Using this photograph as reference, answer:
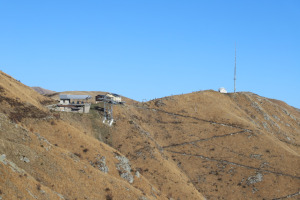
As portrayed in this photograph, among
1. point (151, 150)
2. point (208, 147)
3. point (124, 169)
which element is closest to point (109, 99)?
point (151, 150)

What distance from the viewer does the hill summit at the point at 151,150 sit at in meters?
64.2

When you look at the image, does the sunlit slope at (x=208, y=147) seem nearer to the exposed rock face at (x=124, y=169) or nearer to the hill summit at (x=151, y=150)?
the hill summit at (x=151, y=150)

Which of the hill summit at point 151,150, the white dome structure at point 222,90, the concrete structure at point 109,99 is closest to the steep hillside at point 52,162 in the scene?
the hill summit at point 151,150

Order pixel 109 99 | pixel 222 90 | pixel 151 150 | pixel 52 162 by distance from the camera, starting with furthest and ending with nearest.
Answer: pixel 222 90 → pixel 109 99 → pixel 151 150 → pixel 52 162

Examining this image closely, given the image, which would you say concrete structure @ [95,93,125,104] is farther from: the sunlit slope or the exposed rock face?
the exposed rock face

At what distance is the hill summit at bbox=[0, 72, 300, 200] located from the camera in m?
64.2

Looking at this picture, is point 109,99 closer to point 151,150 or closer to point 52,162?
point 151,150

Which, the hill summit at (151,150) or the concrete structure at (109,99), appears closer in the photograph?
the hill summit at (151,150)

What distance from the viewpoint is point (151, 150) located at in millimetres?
103875

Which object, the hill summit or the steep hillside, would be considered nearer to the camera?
the steep hillside

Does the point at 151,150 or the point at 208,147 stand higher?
the point at 208,147

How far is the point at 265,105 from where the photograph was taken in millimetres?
163000

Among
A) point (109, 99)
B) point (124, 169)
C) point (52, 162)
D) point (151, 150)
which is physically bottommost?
point (124, 169)

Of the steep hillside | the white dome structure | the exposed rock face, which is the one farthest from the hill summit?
the white dome structure
